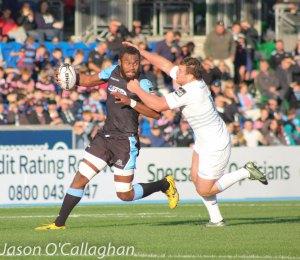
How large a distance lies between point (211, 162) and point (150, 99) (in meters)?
1.21

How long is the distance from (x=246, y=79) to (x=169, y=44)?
235 cm

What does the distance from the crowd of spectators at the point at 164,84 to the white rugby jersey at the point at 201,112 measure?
402 inches

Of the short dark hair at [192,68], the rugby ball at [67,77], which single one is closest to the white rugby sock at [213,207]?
the short dark hair at [192,68]

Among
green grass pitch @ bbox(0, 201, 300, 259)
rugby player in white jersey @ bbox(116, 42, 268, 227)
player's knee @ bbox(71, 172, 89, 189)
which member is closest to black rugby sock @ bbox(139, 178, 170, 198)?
green grass pitch @ bbox(0, 201, 300, 259)

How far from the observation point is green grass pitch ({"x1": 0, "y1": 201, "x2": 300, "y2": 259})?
14.0 metres

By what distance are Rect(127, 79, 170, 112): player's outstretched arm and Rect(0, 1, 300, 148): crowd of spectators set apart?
34.6 feet

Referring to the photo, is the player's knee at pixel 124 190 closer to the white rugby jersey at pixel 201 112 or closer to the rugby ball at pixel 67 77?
the white rugby jersey at pixel 201 112

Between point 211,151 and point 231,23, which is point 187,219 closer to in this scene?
point 211,151

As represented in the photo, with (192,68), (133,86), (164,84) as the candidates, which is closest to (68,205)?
(133,86)

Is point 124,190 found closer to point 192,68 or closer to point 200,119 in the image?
point 200,119

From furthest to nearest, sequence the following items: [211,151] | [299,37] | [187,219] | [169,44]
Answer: [299,37] < [169,44] < [187,219] < [211,151]

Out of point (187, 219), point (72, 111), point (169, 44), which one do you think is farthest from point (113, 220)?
point (169, 44)

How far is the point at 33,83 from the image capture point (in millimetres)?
28953

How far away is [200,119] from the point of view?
1662 centimetres
